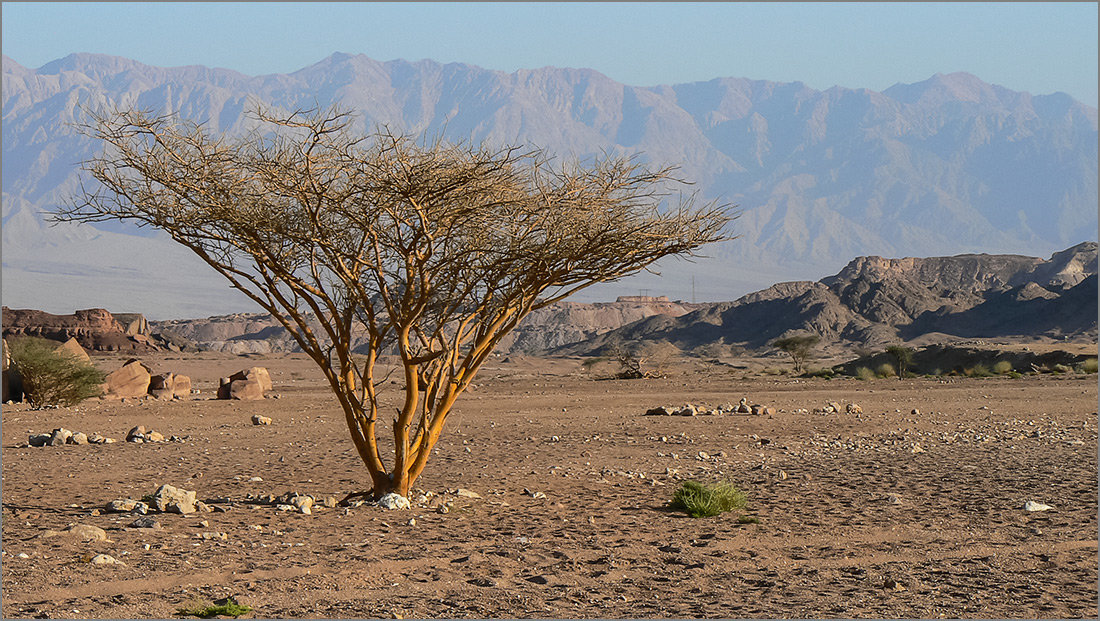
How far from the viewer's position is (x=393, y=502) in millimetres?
11844

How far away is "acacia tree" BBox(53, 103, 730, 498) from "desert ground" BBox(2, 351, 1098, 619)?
2.12 m

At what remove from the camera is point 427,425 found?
12484 mm

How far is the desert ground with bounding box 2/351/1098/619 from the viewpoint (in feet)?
25.5

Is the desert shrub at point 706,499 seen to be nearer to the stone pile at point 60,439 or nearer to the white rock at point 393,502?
the white rock at point 393,502

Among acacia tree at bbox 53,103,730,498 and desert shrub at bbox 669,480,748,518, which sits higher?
acacia tree at bbox 53,103,730,498

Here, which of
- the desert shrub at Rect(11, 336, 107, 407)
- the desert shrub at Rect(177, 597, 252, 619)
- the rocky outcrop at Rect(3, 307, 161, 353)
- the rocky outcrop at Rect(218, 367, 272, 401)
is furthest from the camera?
the rocky outcrop at Rect(3, 307, 161, 353)

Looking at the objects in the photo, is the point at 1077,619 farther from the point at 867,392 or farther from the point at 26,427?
the point at 867,392

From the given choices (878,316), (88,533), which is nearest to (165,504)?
(88,533)

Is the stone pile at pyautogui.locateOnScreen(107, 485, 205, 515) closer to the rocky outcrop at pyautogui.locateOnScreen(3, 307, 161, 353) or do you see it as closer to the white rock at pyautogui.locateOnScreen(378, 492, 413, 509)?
the white rock at pyautogui.locateOnScreen(378, 492, 413, 509)

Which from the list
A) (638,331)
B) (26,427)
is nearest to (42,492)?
(26,427)

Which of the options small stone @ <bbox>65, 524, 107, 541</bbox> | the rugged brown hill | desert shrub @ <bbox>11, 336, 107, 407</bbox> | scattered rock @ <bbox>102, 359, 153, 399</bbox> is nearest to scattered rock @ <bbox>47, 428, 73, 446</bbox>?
desert shrub @ <bbox>11, 336, 107, 407</bbox>

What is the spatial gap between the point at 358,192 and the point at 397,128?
2.72 ft

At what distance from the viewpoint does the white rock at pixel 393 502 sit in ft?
38.8

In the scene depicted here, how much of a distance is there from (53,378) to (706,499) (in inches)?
939
